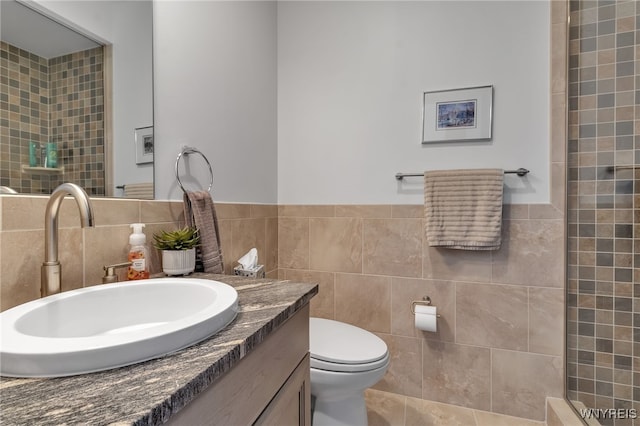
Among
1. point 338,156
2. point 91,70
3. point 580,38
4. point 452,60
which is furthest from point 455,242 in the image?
point 91,70

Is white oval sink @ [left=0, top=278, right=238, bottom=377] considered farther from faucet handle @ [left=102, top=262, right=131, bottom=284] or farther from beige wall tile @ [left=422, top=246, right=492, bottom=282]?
beige wall tile @ [left=422, top=246, right=492, bottom=282]

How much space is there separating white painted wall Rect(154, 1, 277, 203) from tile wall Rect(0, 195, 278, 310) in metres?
0.14

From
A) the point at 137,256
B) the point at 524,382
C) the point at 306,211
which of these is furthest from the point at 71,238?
the point at 524,382

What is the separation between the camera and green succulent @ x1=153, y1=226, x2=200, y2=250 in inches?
40.6

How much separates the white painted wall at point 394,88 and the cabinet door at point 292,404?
109 cm

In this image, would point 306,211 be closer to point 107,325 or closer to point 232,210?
point 232,210

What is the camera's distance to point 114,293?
2.41 feet

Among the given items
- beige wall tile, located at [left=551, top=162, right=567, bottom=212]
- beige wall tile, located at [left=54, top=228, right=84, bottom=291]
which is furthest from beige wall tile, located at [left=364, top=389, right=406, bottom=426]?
beige wall tile, located at [left=54, top=228, right=84, bottom=291]

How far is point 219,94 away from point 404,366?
1685 millimetres

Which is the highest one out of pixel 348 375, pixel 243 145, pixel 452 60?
pixel 452 60

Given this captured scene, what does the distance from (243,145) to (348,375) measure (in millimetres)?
1175

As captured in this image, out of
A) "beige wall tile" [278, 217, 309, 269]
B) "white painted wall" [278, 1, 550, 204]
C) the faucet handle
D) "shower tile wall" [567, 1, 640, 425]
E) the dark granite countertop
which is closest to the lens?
the dark granite countertop

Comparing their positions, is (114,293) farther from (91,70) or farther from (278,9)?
(278,9)

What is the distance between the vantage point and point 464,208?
151 cm
